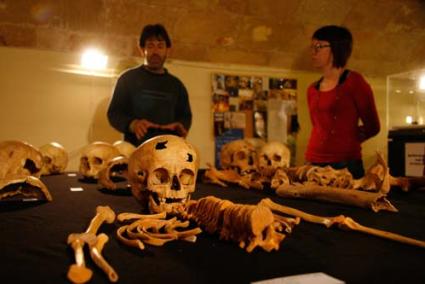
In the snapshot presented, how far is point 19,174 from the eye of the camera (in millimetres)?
1609

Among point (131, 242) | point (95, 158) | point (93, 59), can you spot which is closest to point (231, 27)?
point (93, 59)

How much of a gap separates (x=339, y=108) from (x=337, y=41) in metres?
0.41

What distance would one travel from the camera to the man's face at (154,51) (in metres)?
2.59

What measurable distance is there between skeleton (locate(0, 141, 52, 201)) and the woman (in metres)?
1.57

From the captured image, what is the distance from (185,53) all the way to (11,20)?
1722mm

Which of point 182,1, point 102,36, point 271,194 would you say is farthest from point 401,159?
point 102,36

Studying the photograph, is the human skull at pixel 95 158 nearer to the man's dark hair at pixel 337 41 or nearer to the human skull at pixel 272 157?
the human skull at pixel 272 157

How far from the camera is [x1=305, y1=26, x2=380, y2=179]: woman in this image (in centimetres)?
214

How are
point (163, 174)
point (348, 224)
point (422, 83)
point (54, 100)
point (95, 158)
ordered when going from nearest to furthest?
point (348, 224) → point (163, 174) → point (95, 158) → point (422, 83) → point (54, 100)

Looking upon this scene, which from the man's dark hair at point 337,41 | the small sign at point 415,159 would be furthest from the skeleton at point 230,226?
the small sign at point 415,159

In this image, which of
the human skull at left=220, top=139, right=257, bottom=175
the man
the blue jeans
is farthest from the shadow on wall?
the blue jeans

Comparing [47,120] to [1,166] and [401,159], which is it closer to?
[1,166]

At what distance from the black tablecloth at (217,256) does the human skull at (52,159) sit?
1.56 metres

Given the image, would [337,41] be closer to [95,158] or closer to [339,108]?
[339,108]
